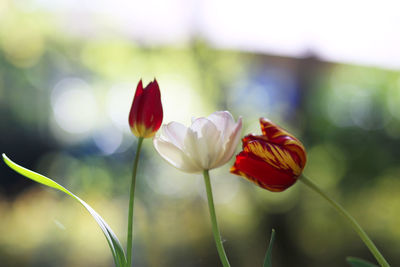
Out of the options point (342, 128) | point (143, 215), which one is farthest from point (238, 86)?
point (143, 215)

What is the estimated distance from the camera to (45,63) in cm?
230

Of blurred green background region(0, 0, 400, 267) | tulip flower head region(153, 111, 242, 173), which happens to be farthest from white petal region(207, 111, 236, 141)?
blurred green background region(0, 0, 400, 267)

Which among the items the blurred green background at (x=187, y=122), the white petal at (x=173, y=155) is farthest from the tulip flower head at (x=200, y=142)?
the blurred green background at (x=187, y=122)

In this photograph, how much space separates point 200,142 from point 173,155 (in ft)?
0.07

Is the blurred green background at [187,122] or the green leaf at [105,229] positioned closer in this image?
the green leaf at [105,229]

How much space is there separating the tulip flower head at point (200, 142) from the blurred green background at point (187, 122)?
6.00ft

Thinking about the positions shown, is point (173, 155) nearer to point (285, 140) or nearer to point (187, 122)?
point (285, 140)

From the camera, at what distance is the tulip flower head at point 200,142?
0.30m

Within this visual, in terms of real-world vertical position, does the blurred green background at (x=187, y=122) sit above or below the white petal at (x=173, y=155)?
below

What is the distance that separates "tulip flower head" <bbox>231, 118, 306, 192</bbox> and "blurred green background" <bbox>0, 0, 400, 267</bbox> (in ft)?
6.03

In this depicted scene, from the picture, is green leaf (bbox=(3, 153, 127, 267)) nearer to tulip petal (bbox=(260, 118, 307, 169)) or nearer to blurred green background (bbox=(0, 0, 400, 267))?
tulip petal (bbox=(260, 118, 307, 169))

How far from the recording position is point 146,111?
30 centimetres

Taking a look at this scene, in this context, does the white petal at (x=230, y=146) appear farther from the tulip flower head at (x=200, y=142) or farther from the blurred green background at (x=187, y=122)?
the blurred green background at (x=187, y=122)

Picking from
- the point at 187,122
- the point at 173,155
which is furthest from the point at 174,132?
the point at 187,122
